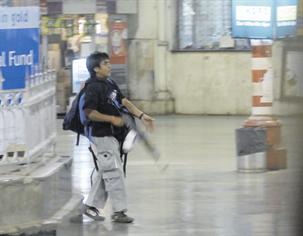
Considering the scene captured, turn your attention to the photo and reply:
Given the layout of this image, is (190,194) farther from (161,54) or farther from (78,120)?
(161,54)

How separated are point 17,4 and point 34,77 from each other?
672mm

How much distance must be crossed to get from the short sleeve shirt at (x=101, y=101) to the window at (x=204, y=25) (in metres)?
12.5

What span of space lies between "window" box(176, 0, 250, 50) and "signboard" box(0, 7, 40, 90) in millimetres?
13116

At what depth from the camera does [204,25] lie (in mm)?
20641

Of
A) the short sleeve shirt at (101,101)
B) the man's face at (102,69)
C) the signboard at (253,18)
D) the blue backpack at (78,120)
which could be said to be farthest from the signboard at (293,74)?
the signboard at (253,18)

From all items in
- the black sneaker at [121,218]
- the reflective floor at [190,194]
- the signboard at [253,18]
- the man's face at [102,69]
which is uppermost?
the signboard at [253,18]

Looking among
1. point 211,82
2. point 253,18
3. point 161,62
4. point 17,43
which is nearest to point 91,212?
point 17,43

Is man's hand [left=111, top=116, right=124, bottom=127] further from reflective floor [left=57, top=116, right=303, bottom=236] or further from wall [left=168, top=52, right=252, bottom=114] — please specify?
wall [left=168, top=52, right=252, bottom=114]

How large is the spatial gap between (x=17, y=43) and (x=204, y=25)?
13.5m

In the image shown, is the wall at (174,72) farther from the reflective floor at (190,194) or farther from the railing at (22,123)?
the railing at (22,123)

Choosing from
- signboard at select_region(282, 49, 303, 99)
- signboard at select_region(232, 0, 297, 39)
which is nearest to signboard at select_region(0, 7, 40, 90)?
signboard at select_region(232, 0, 297, 39)

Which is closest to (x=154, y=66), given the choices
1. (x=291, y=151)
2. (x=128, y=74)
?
(x=128, y=74)

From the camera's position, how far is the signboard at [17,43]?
7371mm

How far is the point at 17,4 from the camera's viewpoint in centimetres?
755
